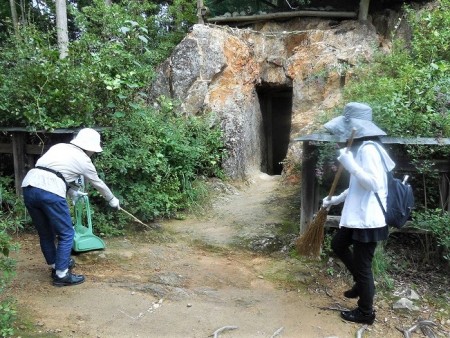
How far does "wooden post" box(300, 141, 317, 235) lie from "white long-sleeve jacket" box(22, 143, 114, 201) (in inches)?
90.0

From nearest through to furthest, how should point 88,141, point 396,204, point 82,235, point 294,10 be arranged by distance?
1. point 396,204
2. point 88,141
3. point 82,235
4. point 294,10

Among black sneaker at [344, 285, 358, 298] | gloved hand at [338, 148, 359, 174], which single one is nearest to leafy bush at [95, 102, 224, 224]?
black sneaker at [344, 285, 358, 298]

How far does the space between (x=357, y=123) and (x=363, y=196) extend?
2.00 feet

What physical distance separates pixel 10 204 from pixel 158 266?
2510mm

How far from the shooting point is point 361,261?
340 cm

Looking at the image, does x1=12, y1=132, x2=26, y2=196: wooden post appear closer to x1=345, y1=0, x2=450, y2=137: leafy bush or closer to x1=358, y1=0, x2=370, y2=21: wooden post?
x1=345, y1=0, x2=450, y2=137: leafy bush

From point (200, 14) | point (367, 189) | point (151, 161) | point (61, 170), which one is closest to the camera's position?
point (367, 189)

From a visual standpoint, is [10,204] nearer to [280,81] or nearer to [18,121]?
[18,121]

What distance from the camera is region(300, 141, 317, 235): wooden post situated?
476cm

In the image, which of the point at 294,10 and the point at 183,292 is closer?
the point at 183,292

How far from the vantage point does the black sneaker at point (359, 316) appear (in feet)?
11.7

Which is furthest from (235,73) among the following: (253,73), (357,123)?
(357,123)

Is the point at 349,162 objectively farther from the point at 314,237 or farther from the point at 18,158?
the point at 18,158

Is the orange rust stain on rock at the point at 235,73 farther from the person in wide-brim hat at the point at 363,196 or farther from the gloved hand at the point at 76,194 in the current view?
the person in wide-brim hat at the point at 363,196
